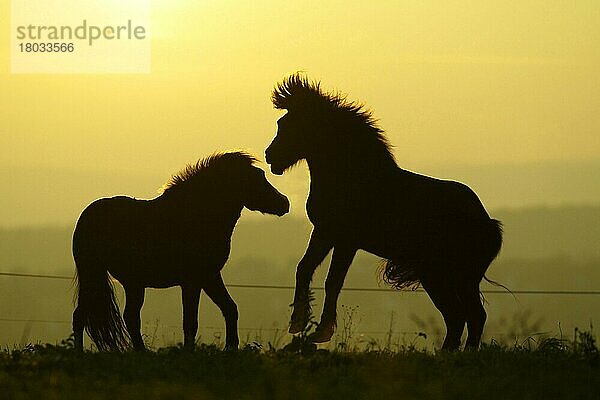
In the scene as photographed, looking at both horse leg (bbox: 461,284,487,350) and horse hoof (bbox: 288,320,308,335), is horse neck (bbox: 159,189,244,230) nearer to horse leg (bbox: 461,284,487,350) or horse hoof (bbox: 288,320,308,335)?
horse hoof (bbox: 288,320,308,335)

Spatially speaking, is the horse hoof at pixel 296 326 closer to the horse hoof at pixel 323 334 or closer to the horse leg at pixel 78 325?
the horse hoof at pixel 323 334

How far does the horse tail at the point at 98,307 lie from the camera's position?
29.2 feet

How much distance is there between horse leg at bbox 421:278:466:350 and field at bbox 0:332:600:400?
0.74m

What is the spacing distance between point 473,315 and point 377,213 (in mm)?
1084

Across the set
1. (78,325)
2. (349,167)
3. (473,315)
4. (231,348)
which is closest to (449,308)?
(473,315)

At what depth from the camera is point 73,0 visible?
34.7 feet

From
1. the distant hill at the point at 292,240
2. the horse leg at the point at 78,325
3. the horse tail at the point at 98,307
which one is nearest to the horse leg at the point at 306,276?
the distant hill at the point at 292,240

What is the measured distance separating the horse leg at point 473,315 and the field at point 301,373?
65 centimetres

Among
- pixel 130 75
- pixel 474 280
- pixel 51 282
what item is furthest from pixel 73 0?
pixel 474 280

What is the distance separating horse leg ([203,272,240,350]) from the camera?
8.83m

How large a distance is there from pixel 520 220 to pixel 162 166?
11.1ft

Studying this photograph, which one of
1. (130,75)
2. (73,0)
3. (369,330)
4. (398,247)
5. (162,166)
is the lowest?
(369,330)

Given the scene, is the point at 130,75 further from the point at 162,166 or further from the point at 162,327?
the point at 162,327

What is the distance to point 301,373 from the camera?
6.55 meters
